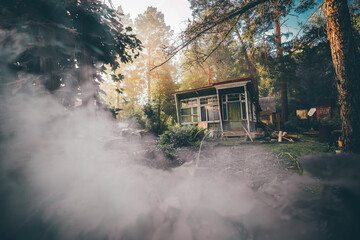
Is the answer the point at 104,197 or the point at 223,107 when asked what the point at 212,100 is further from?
the point at 104,197

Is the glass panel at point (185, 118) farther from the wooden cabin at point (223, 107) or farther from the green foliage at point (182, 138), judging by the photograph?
the green foliage at point (182, 138)

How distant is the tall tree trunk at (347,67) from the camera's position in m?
3.19

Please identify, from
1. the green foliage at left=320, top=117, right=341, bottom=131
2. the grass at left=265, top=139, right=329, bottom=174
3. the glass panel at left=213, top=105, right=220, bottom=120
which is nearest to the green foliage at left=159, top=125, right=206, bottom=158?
the grass at left=265, top=139, right=329, bottom=174

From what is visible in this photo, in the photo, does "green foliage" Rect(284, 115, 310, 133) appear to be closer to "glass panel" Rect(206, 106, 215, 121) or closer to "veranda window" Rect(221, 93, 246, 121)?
"veranda window" Rect(221, 93, 246, 121)

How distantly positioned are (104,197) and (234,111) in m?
11.1

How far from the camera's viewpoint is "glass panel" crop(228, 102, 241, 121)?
1127cm

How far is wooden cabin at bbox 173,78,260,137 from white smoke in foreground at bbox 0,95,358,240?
9.18 meters

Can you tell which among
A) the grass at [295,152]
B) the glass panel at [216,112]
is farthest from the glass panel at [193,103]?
the grass at [295,152]

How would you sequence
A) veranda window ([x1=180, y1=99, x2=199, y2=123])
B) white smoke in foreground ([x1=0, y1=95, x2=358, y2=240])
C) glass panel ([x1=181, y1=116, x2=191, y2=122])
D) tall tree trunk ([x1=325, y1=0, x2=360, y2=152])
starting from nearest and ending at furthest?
white smoke in foreground ([x1=0, y1=95, x2=358, y2=240]) → tall tree trunk ([x1=325, y1=0, x2=360, y2=152]) → veranda window ([x1=180, y1=99, x2=199, y2=123]) → glass panel ([x1=181, y1=116, x2=191, y2=122])

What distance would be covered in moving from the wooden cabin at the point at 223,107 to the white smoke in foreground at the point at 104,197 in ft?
30.1

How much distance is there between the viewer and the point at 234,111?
11.4 m

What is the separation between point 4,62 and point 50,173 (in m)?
1.61

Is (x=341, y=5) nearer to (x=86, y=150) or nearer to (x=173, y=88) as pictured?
(x=86, y=150)

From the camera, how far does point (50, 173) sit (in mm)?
1820
